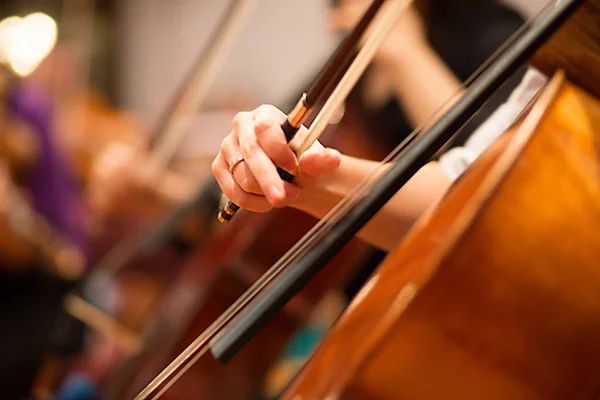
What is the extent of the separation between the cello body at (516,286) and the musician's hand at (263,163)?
105 mm

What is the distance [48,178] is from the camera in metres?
1.44

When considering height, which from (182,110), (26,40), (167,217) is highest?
(26,40)

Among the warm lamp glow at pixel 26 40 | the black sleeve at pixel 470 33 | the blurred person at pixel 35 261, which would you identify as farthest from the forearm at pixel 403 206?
the warm lamp glow at pixel 26 40

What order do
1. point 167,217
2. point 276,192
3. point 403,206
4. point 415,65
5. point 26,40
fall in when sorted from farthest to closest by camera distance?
point 26,40 → point 167,217 → point 415,65 → point 403,206 → point 276,192

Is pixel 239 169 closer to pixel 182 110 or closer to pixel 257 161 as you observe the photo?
pixel 257 161

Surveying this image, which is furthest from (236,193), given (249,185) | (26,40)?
(26,40)

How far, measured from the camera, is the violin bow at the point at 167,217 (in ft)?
3.28

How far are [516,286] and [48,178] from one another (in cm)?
130

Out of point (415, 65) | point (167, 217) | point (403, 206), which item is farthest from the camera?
point (167, 217)

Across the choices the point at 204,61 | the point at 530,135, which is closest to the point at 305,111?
the point at 530,135

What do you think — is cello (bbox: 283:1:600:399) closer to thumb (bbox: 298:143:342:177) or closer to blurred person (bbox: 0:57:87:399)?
thumb (bbox: 298:143:342:177)

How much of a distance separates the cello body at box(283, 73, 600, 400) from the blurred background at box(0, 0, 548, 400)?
5 centimetres

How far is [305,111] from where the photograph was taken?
315 mm

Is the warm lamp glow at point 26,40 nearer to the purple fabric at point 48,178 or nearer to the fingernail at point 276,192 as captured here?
the purple fabric at point 48,178
